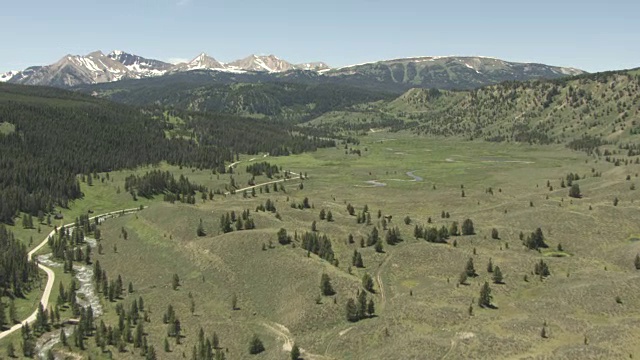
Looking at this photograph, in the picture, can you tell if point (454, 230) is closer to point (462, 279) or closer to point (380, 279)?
point (380, 279)

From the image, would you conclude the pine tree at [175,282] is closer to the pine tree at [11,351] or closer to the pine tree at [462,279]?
the pine tree at [11,351]

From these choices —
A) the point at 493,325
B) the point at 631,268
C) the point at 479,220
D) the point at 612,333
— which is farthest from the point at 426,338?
the point at 479,220

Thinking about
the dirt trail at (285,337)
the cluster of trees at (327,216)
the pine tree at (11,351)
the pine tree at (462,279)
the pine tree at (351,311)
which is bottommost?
the pine tree at (11,351)

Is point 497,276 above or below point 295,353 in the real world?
above

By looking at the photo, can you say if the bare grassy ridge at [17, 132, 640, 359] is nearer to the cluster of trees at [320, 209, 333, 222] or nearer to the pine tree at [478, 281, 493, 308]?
the pine tree at [478, 281, 493, 308]

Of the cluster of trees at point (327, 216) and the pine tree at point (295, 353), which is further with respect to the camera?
the cluster of trees at point (327, 216)

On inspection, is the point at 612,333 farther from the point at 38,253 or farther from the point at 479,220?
the point at 38,253

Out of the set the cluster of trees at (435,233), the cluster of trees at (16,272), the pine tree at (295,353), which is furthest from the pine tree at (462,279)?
the cluster of trees at (16,272)

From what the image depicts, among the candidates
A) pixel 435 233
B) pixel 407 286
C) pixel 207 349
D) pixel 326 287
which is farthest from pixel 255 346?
pixel 435 233

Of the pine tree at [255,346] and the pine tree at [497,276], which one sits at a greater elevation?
the pine tree at [497,276]
